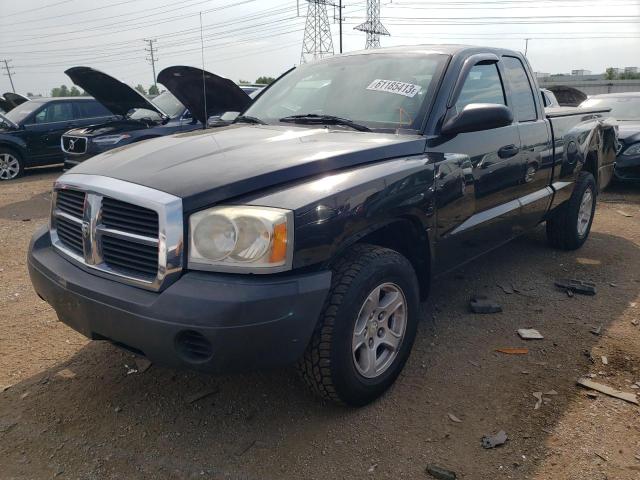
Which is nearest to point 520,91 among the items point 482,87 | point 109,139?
point 482,87

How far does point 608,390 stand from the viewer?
2.85 metres

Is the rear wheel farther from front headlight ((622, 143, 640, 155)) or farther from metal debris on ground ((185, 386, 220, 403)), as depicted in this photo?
front headlight ((622, 143, 640, 155))

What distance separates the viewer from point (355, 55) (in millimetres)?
3799

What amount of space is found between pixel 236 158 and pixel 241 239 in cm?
55

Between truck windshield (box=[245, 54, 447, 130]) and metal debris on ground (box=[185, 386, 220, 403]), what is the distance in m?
1.71

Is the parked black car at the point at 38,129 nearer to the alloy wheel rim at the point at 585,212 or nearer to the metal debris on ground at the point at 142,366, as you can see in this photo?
the metal debris on ground at the point at 142,366

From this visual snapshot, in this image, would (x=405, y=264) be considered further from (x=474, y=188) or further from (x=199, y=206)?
(x=199, y=206)

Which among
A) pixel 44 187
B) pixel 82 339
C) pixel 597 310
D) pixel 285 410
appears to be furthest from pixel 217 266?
pixel 44 187

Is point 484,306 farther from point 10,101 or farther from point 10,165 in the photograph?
point 10,101

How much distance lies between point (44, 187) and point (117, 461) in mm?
8742

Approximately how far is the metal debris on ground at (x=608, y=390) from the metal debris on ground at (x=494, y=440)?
0.72 m

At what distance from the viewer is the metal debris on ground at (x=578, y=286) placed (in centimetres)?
422

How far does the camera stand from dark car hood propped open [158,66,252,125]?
17.8 ft

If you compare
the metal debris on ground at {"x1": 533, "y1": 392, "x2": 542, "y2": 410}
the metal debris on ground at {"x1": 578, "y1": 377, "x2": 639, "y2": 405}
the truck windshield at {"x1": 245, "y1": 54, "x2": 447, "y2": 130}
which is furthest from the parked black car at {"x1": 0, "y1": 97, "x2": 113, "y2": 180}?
the metal debris on ground at {"x1": 578, "y1": 377, "x2": 639, "y2": 405}
